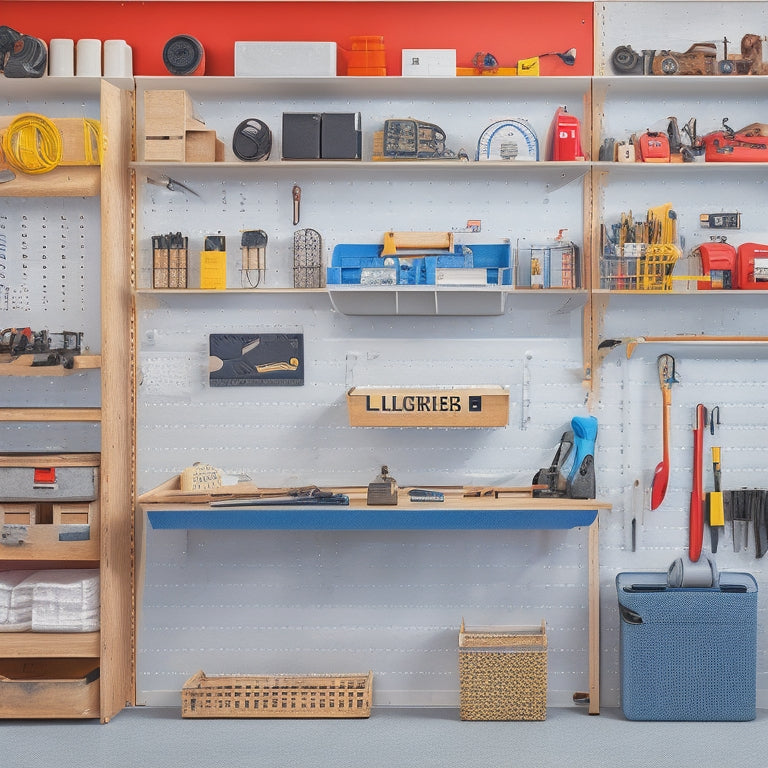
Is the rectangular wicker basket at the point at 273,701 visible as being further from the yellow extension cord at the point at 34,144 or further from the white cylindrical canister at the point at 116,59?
the white cylindrical canister at the point at 116,59

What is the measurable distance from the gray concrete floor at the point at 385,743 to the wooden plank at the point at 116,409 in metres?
0.26

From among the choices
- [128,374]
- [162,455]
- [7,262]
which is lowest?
[162,455]

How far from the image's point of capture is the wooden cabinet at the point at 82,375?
345cm

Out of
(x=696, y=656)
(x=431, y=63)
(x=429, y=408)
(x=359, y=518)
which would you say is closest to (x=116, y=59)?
(x=431, y=63)

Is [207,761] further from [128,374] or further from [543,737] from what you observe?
[128,374]

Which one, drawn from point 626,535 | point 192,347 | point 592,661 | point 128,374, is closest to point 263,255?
point 192,347

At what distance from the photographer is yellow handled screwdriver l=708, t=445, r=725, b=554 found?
370cm

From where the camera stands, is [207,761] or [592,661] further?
[592,661]

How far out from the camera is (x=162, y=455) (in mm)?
3811

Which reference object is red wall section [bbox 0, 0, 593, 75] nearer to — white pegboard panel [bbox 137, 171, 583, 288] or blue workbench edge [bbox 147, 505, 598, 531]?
white pegboard panel [bbox 137, 171, 583, 288]

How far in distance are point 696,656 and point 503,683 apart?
778 mm

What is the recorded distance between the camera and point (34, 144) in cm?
345

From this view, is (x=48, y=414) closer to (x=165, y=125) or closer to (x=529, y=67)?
(x=165, y=125)

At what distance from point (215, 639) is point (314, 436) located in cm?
97
